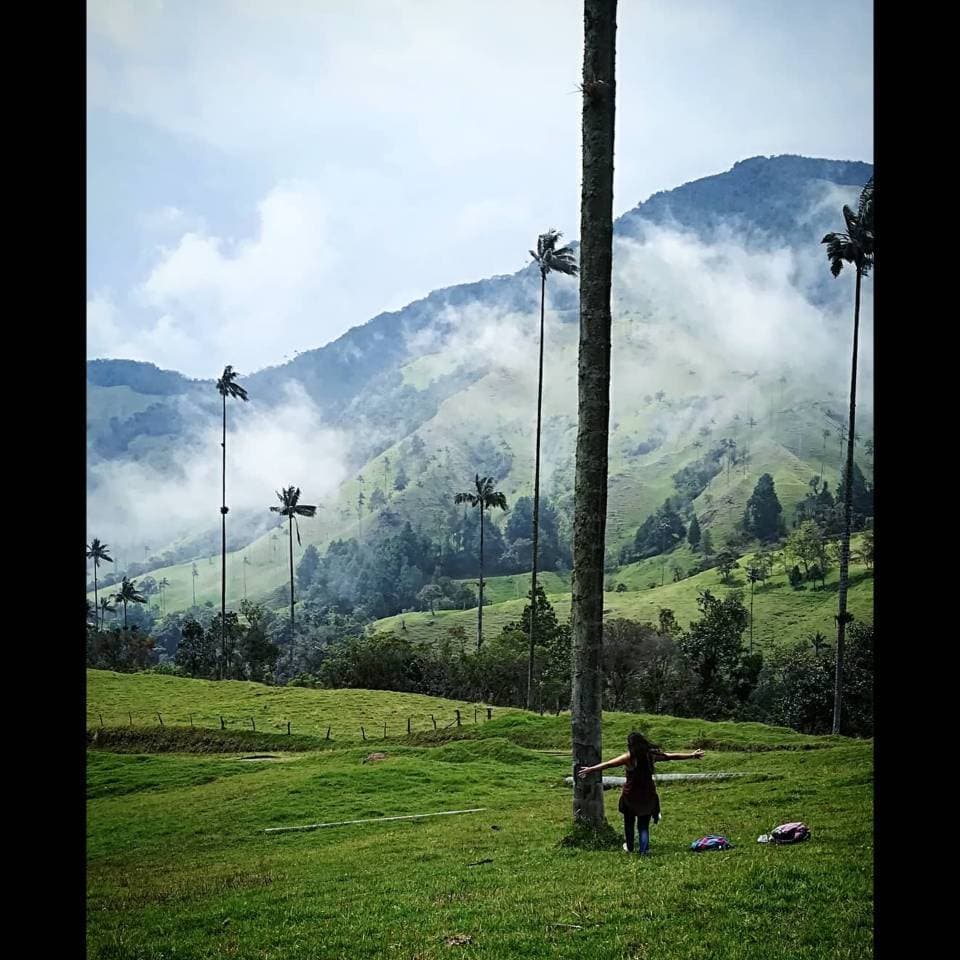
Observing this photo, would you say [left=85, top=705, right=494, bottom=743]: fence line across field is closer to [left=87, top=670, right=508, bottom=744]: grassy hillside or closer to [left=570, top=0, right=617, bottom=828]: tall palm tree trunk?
[left=87, top=670, right=508, bottom=744]: grassy hillside

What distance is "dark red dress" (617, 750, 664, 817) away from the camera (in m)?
11.2

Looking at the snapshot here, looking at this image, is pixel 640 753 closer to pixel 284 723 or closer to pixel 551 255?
pixel 284 723

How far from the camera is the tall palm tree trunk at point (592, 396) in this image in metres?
13.5

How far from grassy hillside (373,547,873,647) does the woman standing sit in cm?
8786

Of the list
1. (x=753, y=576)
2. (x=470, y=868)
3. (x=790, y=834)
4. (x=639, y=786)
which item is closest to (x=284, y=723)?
(x=470, y=868)

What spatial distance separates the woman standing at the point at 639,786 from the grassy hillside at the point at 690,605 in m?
87.9

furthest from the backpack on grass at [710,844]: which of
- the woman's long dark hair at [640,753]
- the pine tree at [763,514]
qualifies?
the pine tree at [763,514]

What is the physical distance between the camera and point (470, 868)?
41.7 ft

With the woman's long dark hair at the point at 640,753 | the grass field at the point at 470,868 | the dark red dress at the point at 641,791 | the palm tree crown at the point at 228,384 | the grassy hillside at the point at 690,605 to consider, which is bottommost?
the grassy hillside at the point at 690,605

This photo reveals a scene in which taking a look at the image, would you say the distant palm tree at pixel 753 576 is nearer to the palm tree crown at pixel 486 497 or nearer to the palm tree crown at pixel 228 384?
the palm tree crown at pixel 486 497
